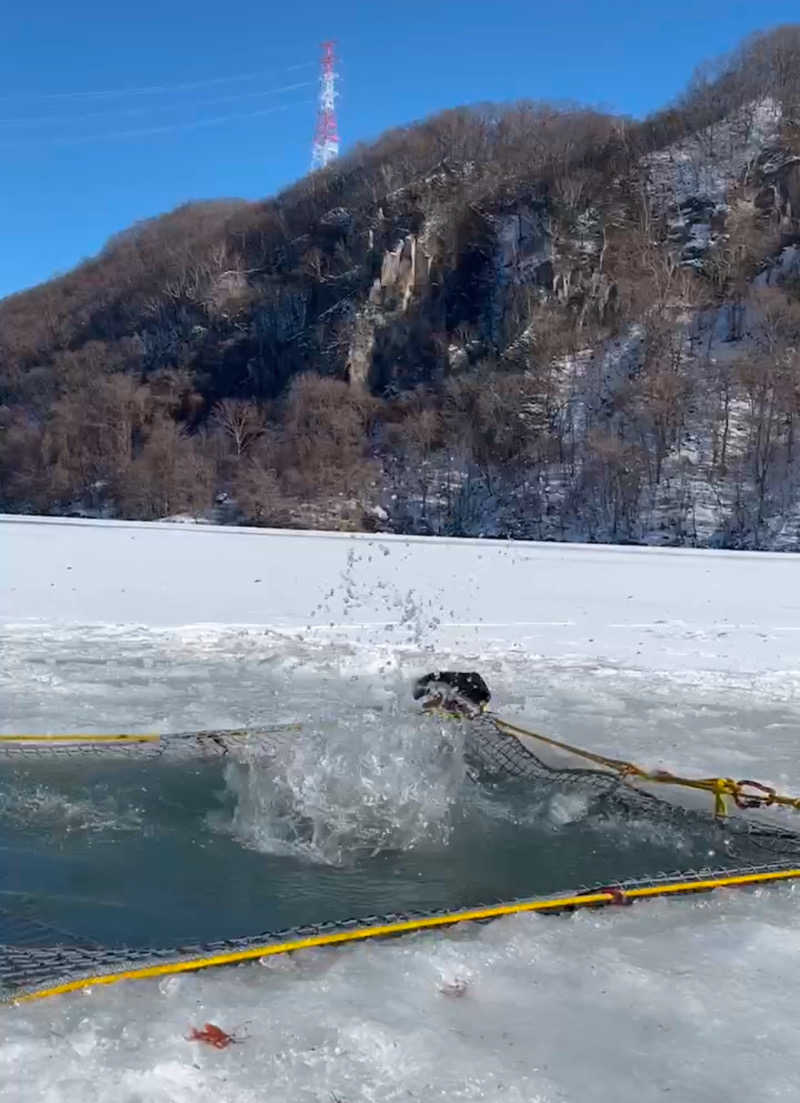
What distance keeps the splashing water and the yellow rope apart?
3.59 ft

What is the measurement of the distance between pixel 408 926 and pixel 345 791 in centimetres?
175

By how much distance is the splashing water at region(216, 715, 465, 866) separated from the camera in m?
4.66

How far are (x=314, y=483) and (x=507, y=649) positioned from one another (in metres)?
42.4

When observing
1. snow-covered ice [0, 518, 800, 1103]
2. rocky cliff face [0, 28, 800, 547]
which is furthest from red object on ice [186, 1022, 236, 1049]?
rocky cliff face [0, 28, 800, 547]

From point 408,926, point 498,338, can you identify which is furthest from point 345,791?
point 498,338

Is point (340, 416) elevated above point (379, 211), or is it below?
below

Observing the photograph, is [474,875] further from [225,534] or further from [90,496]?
[90,496]

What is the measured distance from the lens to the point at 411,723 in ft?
18.7

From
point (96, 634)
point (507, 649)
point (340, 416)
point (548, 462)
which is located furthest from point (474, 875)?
point (340, 416)

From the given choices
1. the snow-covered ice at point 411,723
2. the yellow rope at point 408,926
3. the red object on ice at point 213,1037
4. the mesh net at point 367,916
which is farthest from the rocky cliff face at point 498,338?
the red object on ice at point 213,1037

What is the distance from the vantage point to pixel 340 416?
5638cm

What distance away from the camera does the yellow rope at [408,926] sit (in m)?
2.92

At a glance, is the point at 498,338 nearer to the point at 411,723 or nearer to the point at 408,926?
the point at 411,723

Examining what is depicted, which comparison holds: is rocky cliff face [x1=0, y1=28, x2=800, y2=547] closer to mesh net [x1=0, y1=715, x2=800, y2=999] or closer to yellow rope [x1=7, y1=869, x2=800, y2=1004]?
mesh net [x1=0, y1=715, x2=800, y2=999]
